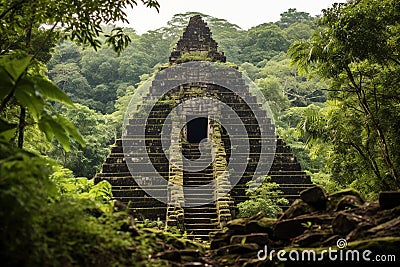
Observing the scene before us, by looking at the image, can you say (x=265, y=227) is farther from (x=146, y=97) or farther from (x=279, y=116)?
(x=279, y=116)

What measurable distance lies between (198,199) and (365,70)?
15.8 ft

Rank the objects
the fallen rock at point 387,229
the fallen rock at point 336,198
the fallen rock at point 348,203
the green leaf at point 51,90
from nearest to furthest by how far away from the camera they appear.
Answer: the green leaf at point 51,90 → the fallen rock at point 387,229 → the fallen rock at point 348,203 → the fallen rock at point 336,198

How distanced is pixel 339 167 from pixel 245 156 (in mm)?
3458

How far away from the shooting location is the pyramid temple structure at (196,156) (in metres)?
10.8

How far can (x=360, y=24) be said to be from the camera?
799cm

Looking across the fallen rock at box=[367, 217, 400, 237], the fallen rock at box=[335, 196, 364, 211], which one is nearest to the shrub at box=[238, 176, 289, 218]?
the fallen rock at box=[335, 196, 364, 211]

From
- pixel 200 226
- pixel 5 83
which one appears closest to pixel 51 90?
pixel 5 83

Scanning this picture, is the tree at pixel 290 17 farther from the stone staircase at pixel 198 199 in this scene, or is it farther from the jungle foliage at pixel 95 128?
the stone staircase at pixel 198 199

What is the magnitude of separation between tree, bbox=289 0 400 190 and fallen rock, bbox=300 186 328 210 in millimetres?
2716

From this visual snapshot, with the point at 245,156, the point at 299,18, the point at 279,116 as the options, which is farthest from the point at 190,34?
the point at 299,18

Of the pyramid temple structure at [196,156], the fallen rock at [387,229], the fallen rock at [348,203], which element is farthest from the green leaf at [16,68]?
the pyramid temple structure at [196,156]

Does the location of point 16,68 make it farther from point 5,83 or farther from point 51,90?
point 51,90

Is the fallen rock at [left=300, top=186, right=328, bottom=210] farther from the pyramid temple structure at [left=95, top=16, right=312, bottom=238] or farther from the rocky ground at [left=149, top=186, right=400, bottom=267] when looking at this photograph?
the pyramid temple structure at [left=95, top=16, right=312, bottom=238]

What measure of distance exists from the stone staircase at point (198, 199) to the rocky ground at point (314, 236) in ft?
14.2
